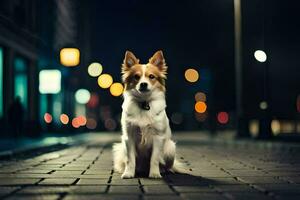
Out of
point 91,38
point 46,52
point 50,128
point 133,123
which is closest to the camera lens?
point 133,123

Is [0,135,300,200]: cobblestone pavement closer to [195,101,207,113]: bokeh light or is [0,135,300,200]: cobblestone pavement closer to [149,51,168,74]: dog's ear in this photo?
[149,51,168,74]: dog's ear

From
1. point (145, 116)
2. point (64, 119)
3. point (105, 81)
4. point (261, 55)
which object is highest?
point (105, 81)

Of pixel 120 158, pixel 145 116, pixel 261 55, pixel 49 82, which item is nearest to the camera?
pixel 145 116

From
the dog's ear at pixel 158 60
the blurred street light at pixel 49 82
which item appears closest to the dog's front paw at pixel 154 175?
the dog's ear at pixel 158 60

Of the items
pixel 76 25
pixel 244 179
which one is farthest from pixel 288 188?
pixel 76 25

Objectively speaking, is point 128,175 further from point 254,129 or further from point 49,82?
point 254,129

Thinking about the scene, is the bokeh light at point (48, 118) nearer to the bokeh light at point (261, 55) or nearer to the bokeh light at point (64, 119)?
the bokeh light at point (64, 119)

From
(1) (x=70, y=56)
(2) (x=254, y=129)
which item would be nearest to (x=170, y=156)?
(1) (x=70, y=56)

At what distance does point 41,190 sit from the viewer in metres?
7.46

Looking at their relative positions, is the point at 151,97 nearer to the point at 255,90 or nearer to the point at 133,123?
the point at 133,123

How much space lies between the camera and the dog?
8727 millimetres

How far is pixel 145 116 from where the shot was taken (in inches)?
345

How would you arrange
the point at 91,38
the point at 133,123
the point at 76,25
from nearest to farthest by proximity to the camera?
the point at 133,123
the point at 76,25
the point at 91,38

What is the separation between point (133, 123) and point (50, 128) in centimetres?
3683
